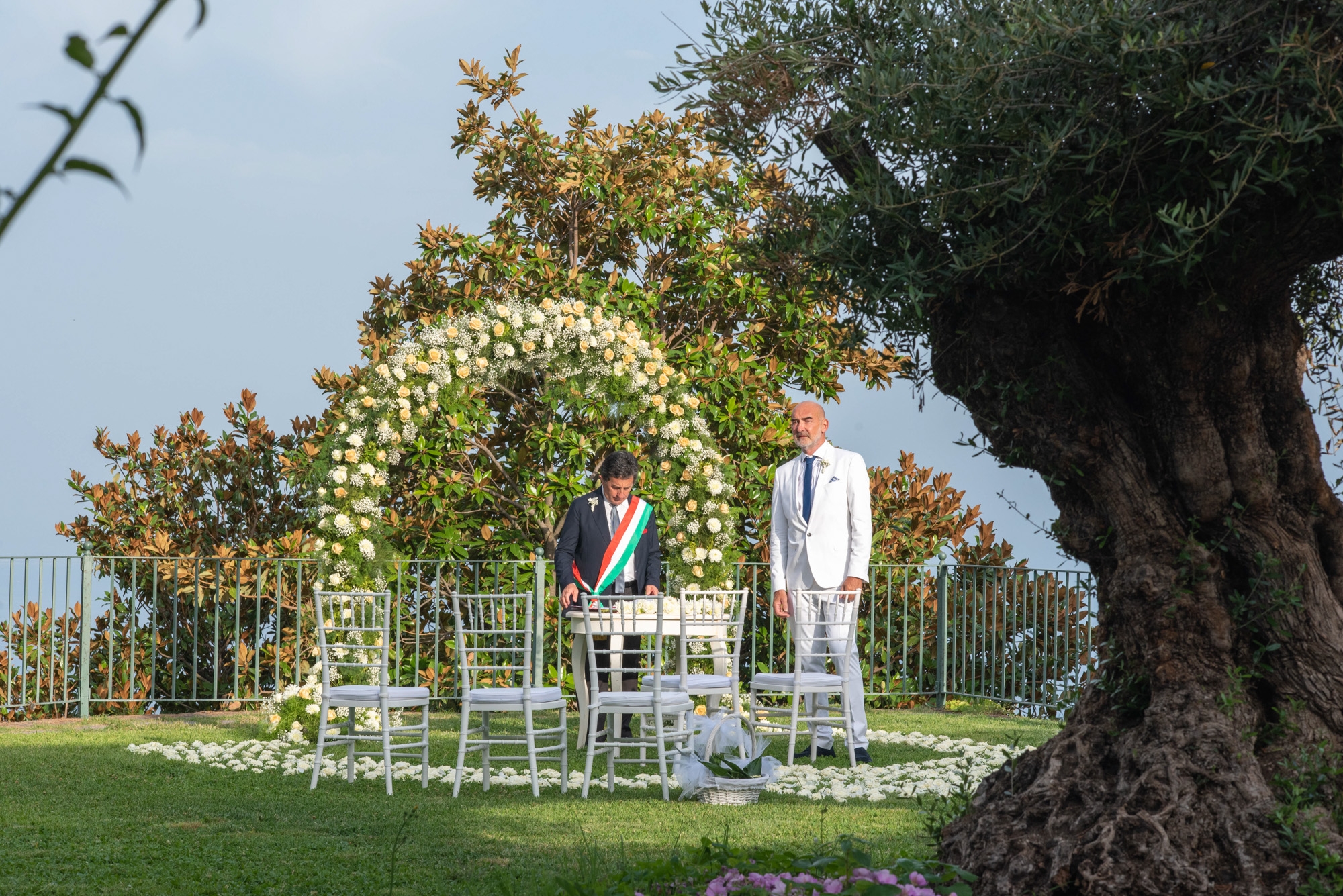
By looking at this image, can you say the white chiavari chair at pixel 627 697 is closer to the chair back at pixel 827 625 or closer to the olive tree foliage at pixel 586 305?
the chair back at pixel 827 625

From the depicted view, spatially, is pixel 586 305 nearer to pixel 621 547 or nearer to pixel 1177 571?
pixel 621 547

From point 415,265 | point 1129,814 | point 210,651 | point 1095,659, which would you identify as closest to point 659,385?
point 415,265

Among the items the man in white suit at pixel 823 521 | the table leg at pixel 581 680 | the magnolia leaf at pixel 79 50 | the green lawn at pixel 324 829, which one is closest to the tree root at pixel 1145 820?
the green lawn at pixel 324 829

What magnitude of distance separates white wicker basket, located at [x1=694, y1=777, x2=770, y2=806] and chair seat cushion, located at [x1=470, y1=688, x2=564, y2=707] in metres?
1.07

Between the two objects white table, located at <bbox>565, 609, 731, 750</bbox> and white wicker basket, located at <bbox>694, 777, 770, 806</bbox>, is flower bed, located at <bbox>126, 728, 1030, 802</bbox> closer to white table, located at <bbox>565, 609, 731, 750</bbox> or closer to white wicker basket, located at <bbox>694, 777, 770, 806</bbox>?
white wicker basket, located at <bbox>694, 777, 770, 806</bbox>

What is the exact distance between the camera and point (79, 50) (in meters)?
0.69

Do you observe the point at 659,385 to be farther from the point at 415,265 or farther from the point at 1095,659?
the point at 1095,659

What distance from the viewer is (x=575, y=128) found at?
12.5 m

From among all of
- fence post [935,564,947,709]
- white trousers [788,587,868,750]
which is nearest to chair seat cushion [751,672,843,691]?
white trousers [788,587,868,750]

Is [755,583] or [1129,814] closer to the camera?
[1129,814]

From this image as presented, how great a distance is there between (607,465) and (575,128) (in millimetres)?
5724

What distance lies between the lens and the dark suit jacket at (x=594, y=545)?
8070 millimetres

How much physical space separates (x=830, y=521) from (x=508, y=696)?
8.29ft

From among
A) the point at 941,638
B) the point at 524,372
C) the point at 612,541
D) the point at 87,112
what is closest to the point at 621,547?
the point at 612,541
